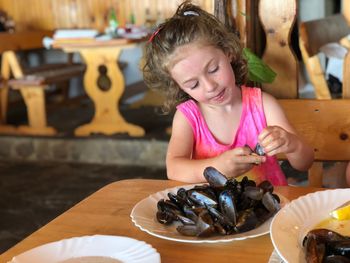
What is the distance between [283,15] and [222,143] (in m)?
0.54

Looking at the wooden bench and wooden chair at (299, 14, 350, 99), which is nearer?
wooden chair at (299, 14, 350, 99)

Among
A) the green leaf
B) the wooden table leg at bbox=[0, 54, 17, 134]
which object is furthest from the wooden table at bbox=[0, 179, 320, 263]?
the wooden table leg at bbox=[0, 54, 17, 134]

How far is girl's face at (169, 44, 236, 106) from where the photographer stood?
134 centimetres

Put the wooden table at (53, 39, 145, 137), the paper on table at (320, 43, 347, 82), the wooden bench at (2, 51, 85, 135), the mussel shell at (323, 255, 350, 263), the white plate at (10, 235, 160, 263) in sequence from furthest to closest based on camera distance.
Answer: the wooden bench at (2, 51, 85, 135), the wooden table at (53, 39, 145, 137), the paper on table at (320, 43, 347, 82), the white plate at (10, 235, 160, 263), the mussel shell at (323, 255, 350, 263)

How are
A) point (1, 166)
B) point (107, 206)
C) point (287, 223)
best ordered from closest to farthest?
point (287, 223) < point (107, 206) < point (1, 166)

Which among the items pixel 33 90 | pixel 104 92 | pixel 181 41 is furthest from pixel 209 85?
pixel 33 90

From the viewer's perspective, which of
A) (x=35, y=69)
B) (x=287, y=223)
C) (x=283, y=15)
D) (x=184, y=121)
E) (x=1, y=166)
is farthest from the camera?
(x=35, y=69)

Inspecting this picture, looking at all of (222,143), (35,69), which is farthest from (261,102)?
(35,69)

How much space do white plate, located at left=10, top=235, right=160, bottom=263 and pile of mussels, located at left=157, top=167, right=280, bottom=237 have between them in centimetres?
10

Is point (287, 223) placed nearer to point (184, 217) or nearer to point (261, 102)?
point (184, 217)

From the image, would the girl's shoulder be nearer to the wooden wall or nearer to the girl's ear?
the girl's ear

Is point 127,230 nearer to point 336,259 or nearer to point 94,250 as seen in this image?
point 94,250

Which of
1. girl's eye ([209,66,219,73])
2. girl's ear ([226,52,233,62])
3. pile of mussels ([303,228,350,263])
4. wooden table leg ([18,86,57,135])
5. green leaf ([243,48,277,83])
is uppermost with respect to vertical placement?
girl's ear ([226,52,233,62])

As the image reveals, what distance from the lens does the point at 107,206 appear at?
105cm
